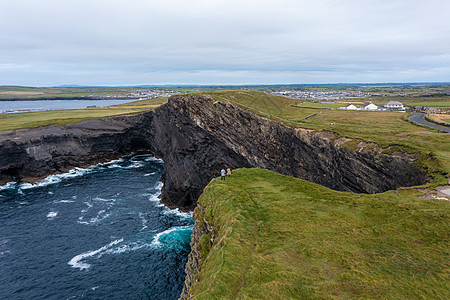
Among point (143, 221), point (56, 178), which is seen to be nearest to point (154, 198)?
point (143, 221)

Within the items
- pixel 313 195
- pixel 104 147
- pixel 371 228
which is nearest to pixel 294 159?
pixel 313 195

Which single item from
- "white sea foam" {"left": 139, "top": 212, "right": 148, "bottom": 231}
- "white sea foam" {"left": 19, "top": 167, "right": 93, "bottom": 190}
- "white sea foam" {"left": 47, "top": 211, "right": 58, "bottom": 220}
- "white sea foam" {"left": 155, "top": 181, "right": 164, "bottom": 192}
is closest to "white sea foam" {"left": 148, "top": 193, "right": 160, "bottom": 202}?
"white sea foam" {"left": 155, "top": 181, "right": 164, "bottom": 192}

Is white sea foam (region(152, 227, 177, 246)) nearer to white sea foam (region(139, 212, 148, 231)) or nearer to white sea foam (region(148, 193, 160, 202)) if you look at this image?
white sea foam (region(139, 212, 148, 231))

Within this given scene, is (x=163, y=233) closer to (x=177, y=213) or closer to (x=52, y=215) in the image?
(x=177, y=213)

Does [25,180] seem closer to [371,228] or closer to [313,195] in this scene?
[313,195]

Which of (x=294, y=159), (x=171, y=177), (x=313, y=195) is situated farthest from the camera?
(x=171, y=177)
